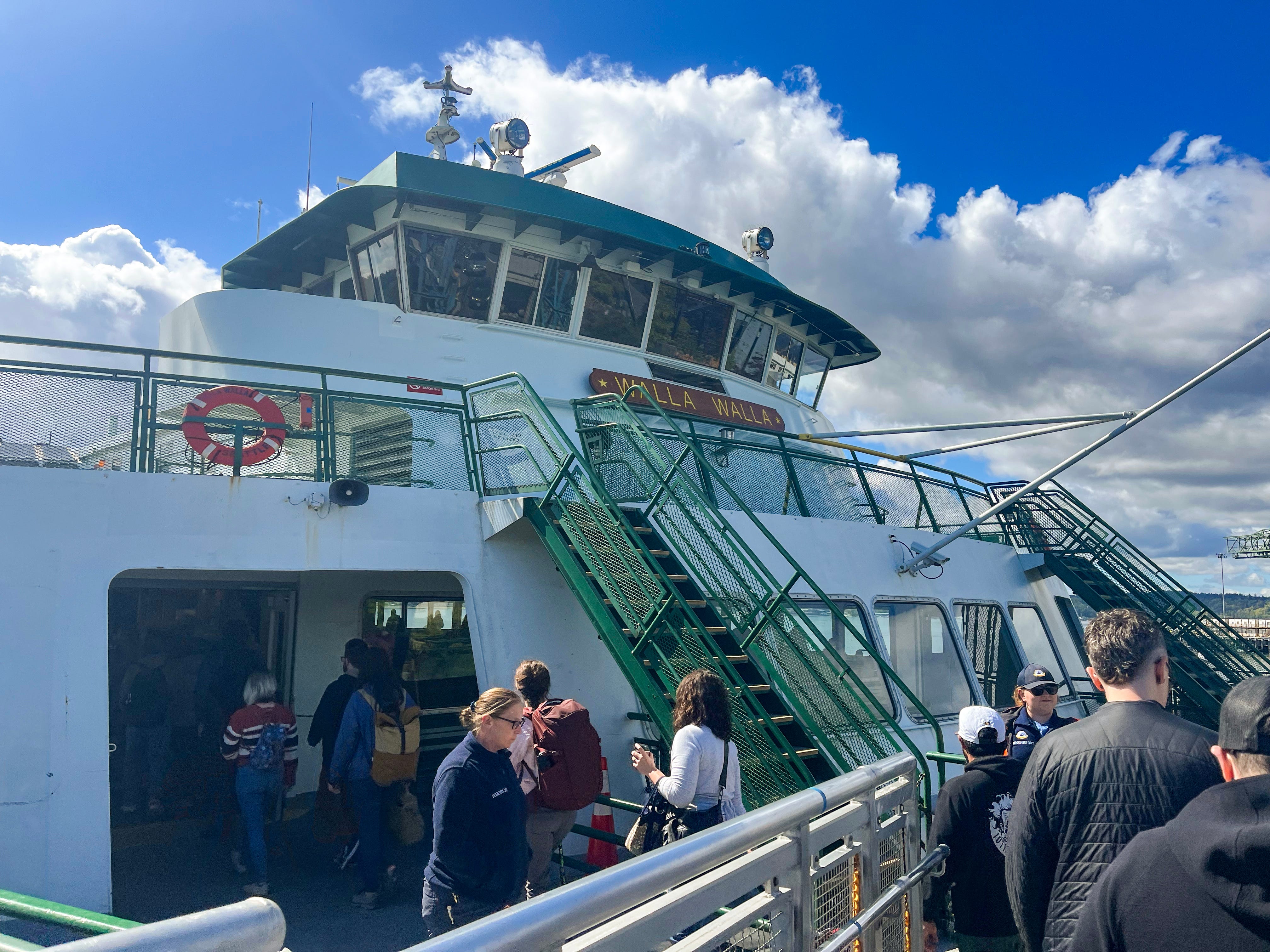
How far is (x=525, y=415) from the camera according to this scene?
784cm

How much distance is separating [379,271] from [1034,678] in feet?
28.2

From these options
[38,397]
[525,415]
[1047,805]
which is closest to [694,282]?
[525,415]

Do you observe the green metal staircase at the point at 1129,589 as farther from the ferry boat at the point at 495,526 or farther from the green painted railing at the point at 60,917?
the green painted railing at the point at 60,917

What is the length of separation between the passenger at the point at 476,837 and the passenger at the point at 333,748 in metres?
3.23

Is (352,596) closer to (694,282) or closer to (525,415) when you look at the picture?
(525,415)

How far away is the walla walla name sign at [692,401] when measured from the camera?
11.0 m

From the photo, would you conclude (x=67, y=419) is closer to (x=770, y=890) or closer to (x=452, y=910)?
(x=452, y=910)

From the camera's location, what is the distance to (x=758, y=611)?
6.51 meters

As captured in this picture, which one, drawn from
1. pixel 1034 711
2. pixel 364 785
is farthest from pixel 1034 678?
pixel 364 785

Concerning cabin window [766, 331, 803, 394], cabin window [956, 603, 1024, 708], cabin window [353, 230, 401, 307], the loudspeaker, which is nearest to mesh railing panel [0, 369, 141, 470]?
the loudspeaker

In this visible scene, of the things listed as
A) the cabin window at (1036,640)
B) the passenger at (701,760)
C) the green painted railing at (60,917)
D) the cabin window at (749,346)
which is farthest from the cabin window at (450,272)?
the green painted railing at (60,917)

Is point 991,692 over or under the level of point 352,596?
under

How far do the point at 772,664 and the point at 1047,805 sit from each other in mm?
3924

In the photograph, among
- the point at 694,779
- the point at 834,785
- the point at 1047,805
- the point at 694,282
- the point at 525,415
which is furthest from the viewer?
the point at 694,282
